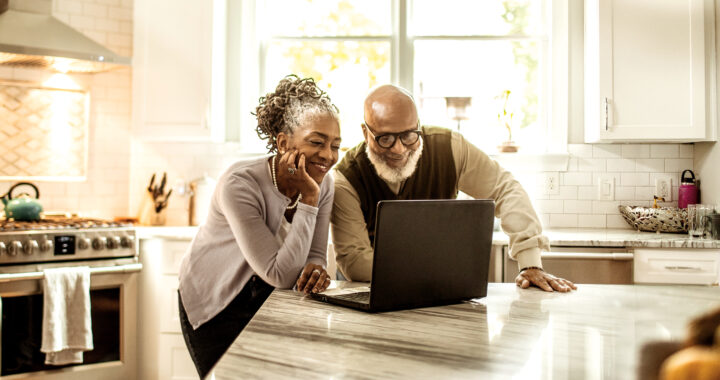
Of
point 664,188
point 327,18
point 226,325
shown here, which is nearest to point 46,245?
point 226,325

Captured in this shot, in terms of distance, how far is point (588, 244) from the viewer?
308 cm

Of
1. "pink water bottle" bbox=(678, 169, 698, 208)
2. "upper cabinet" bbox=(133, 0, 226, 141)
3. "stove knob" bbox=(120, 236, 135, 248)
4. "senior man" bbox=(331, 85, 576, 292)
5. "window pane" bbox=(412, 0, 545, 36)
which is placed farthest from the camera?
"window pane" bbox=(412, 0, 545, 36)

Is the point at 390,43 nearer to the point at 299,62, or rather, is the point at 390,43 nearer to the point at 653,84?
the point at 299,62

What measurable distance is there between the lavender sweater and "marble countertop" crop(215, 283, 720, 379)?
199 millimetres

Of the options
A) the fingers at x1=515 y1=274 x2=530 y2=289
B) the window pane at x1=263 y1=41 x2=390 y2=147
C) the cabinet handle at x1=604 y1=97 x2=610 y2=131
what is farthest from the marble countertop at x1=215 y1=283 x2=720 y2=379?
the window pane at x1=263 y1=41 x2=390 y2=147

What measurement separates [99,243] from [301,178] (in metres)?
1.86

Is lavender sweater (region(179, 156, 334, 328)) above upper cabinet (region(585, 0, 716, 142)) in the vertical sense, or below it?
below

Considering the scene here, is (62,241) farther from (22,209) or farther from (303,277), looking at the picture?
(303,277)

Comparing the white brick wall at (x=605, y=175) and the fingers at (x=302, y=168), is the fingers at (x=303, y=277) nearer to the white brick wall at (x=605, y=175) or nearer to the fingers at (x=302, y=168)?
the fingers at (x=302, y=168)

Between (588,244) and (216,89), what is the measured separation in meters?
2.30

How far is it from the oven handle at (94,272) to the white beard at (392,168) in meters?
1.68

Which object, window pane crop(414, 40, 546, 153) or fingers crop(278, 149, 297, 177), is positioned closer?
fingers crop(278, 149, 297, 177)

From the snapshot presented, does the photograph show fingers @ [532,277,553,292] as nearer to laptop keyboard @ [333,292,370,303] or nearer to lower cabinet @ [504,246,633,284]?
laptop keyboard @ [333,292,370,303]

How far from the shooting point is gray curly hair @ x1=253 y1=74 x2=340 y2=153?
6.21 feet
